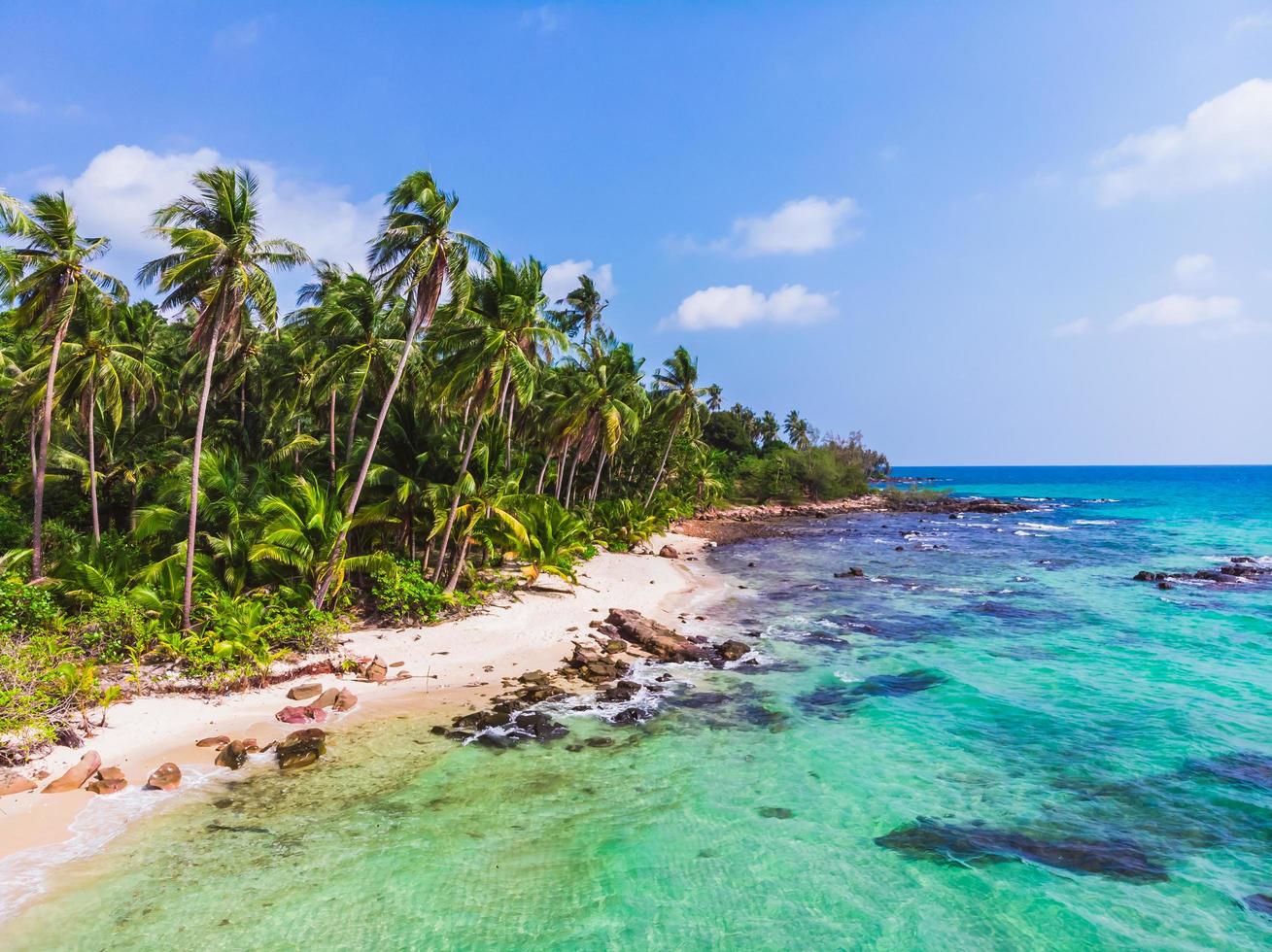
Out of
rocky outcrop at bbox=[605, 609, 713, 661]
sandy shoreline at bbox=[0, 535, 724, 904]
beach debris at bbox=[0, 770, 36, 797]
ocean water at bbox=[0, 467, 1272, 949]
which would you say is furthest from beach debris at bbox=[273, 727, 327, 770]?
rocky outcrop at bbox=[605, 609, 713, 661]

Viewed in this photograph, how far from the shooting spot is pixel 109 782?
10.1 meters

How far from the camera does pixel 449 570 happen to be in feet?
72.3

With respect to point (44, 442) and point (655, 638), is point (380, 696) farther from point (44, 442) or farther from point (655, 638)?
point (44, 442)

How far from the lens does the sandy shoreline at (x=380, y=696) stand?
9531 millimetres

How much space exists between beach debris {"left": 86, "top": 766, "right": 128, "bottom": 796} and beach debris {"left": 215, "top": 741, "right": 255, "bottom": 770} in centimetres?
129

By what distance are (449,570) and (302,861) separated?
13763 millimetres

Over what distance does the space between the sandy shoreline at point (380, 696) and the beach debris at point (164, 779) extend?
150 millimetres

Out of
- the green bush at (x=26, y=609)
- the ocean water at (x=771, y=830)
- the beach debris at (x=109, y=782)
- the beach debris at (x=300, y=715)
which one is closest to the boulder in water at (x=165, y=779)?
the beach debris at (x=109, y=782)

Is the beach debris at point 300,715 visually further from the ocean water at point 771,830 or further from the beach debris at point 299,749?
the ocean water at point 771,830

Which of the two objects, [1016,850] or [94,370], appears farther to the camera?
[94,370]

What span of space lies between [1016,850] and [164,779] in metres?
13.2

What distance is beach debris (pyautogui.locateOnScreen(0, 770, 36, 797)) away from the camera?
965 cm

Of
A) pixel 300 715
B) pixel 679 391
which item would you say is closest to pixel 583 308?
pixel 679 391

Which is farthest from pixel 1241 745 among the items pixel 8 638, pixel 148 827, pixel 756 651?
pixel 8 638
